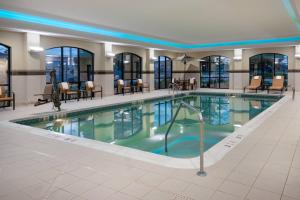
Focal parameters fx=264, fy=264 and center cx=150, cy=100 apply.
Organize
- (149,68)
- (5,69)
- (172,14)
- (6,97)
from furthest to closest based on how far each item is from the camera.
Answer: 1. (149,68)
2. (5,69)
3. (6,97)
4. (172,14)

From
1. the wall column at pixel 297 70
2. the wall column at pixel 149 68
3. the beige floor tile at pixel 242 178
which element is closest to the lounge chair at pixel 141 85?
the wall column at pixel 149 68

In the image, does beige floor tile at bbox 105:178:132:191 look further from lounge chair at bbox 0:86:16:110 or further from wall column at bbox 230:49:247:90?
wall column at bbox 230:49:247:90

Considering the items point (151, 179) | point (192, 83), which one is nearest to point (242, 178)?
point (151, 179)

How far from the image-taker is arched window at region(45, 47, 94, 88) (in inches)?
449

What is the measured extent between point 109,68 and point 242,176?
1108cm

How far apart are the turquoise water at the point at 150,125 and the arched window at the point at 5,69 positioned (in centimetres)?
315

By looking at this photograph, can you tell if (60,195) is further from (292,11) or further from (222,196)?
(292,11)

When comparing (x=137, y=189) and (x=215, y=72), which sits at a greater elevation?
(x=215, y=72)

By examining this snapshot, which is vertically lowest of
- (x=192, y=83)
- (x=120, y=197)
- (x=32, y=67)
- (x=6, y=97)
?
(x=120, y=197)

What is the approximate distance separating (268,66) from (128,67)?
8.92 m

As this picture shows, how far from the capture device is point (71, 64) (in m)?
12.3

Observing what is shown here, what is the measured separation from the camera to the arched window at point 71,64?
1140 cm

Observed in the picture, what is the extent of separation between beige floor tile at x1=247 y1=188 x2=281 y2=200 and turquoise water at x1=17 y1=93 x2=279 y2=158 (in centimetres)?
216

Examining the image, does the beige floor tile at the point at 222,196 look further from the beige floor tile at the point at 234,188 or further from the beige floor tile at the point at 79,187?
the beige floor tile at the point at 79,187
